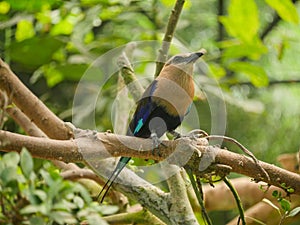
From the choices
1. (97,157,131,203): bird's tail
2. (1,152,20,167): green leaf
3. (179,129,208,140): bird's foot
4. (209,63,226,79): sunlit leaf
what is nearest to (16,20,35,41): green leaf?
(209,63,226,79): sunlit leaf

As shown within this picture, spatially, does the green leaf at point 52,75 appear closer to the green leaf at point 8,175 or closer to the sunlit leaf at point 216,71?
the sunlit leaf at point 216,71

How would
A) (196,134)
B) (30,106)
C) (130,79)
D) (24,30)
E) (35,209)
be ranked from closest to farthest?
(35,209) → (196,134) → (30,106) → (130,79) → (24,30)

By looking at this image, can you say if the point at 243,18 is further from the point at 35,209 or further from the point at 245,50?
the point at 35,209

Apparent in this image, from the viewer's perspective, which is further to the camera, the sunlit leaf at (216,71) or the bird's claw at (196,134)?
the sunlit leaf at (216,71)

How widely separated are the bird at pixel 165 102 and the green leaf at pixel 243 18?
0.11 metres

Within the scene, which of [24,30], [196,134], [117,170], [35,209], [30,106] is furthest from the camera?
[24,30]

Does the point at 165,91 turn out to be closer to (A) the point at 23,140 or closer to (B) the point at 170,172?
(B) the point at 170,172

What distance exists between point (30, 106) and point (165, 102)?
272 mm

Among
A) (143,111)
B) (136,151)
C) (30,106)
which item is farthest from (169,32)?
(136,151)

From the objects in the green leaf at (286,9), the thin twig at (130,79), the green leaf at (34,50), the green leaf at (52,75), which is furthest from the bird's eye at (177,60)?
the green leaf at (52,75)

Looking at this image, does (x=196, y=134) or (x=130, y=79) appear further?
(x=130, y=79)

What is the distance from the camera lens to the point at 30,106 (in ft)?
4.26

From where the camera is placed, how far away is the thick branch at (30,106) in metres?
1.29

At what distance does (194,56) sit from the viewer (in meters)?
1.36
